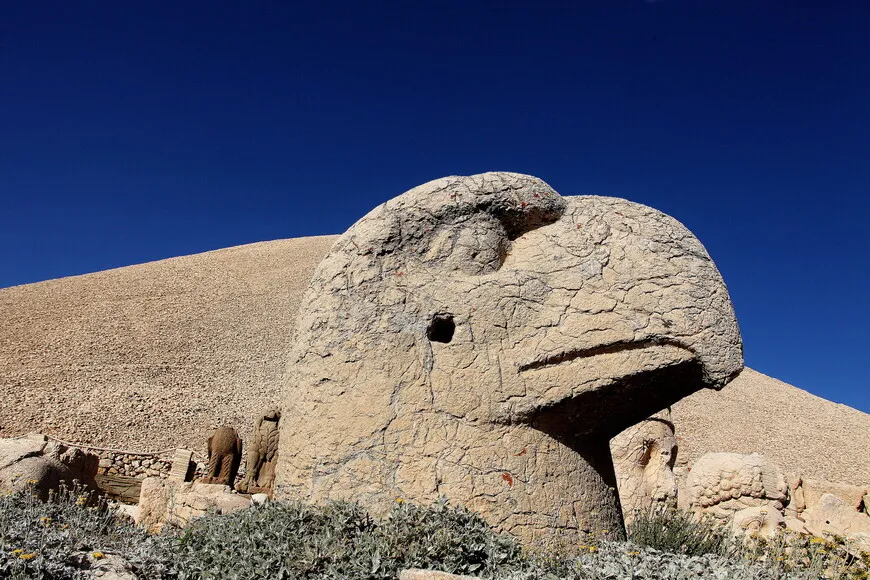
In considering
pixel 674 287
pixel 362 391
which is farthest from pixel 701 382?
pixel 362 391

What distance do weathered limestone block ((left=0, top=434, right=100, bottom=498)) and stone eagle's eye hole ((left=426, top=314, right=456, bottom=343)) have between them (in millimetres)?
4954

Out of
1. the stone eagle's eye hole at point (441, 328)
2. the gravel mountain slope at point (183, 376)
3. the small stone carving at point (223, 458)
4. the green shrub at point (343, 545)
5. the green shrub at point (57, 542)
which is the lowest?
the green shrub at point (57, 542)

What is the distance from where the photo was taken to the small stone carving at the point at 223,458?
272 inches

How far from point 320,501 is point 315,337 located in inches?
34.4

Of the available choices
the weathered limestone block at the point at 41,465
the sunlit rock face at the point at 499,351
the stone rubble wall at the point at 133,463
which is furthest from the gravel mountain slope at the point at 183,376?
the sunlit rock face at the point at 499,351

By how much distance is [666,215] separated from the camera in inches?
153

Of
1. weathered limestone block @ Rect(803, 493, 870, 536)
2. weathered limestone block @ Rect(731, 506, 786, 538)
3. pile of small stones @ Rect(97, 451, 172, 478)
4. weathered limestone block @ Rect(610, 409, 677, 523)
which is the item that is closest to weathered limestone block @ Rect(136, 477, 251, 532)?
weathered limestone block @ Rect(731, 506, 786, 538)

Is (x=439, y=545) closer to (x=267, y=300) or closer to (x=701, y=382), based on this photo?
(x=701, y=382)

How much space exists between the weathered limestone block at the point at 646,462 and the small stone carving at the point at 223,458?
16.5 feet

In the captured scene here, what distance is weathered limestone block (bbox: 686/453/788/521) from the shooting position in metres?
10.7

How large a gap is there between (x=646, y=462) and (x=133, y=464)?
13959 millimetres

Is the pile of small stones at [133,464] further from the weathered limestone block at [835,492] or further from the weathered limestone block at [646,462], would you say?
the weathered limestone block at [835,492]

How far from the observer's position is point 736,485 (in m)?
10.8

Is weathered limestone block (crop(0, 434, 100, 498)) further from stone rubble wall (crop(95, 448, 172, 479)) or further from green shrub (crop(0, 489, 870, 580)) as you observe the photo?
stone rubble wall (crop(95, 448, 172, 479))
